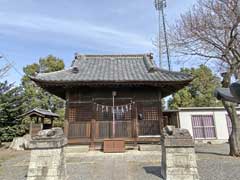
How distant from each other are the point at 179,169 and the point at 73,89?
6.47 meters

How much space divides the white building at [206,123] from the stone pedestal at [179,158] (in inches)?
396

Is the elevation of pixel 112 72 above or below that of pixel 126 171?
above

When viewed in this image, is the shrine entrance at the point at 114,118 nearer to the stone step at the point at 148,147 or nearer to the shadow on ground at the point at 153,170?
the stone step at the point at 148,147

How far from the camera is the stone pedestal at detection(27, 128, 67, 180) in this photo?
4473mm

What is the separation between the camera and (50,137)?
4.64m

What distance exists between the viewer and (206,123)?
14.2 m

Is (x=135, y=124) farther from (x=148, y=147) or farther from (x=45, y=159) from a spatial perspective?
(x=45, y=159)

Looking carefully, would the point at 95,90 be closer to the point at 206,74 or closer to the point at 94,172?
the point at 94,172

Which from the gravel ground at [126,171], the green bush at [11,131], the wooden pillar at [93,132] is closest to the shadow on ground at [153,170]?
the gravel ground at [126,171]

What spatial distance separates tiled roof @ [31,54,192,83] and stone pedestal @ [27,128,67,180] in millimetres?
4291

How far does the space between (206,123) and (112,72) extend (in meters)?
8.80

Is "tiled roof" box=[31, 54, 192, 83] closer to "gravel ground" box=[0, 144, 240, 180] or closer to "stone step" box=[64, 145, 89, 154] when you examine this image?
"stone step" box=[64, 145, 89, 154]

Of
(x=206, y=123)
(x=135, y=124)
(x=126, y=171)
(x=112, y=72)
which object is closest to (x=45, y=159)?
(x=126, y=171)

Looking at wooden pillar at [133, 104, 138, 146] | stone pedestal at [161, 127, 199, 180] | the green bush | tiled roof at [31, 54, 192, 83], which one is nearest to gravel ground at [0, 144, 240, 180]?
stone pedestal at [161, 127, 199, 180]
